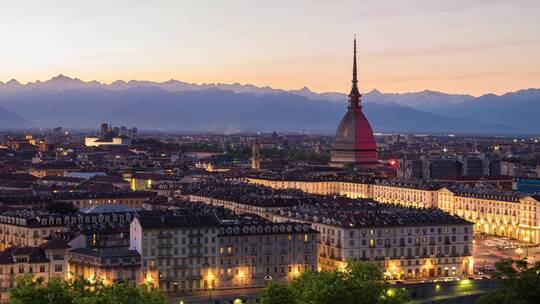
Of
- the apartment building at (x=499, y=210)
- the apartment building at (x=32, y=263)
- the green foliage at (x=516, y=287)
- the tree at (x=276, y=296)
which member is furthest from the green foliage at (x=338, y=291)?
the apartment building at (x=499, y=210)

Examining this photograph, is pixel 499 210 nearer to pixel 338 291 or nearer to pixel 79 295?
pixel 338 291

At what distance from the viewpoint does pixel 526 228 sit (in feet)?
391

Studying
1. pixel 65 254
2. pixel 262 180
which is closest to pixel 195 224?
pixel 65 254

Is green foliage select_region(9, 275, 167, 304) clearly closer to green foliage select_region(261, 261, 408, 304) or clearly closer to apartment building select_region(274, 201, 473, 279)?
green foliage select_region(261, 261, 408, 304)

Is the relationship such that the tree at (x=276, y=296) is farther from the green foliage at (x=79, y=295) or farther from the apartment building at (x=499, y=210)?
the apartment building at (x=499, y=210)

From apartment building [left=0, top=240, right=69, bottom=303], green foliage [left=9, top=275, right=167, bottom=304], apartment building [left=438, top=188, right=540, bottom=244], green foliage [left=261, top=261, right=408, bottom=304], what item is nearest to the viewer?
green foliage [left=9, top=275, right=167, bottom=304]

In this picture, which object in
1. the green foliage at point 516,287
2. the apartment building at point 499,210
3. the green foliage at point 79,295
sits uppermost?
the green foliage at point 516,287

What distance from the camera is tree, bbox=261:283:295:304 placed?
64.1 metres

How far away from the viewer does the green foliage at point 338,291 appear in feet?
208

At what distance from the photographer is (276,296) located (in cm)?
6431

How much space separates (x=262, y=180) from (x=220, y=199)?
4305 centimetres

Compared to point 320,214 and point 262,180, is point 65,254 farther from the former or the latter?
point 262,180

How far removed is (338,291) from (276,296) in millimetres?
3506

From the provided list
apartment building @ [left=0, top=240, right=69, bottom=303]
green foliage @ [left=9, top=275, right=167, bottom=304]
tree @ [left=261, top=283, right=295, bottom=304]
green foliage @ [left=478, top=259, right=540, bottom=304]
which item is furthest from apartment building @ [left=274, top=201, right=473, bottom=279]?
green foliage @ [left=478, top=259, right=540, bottom=304]
